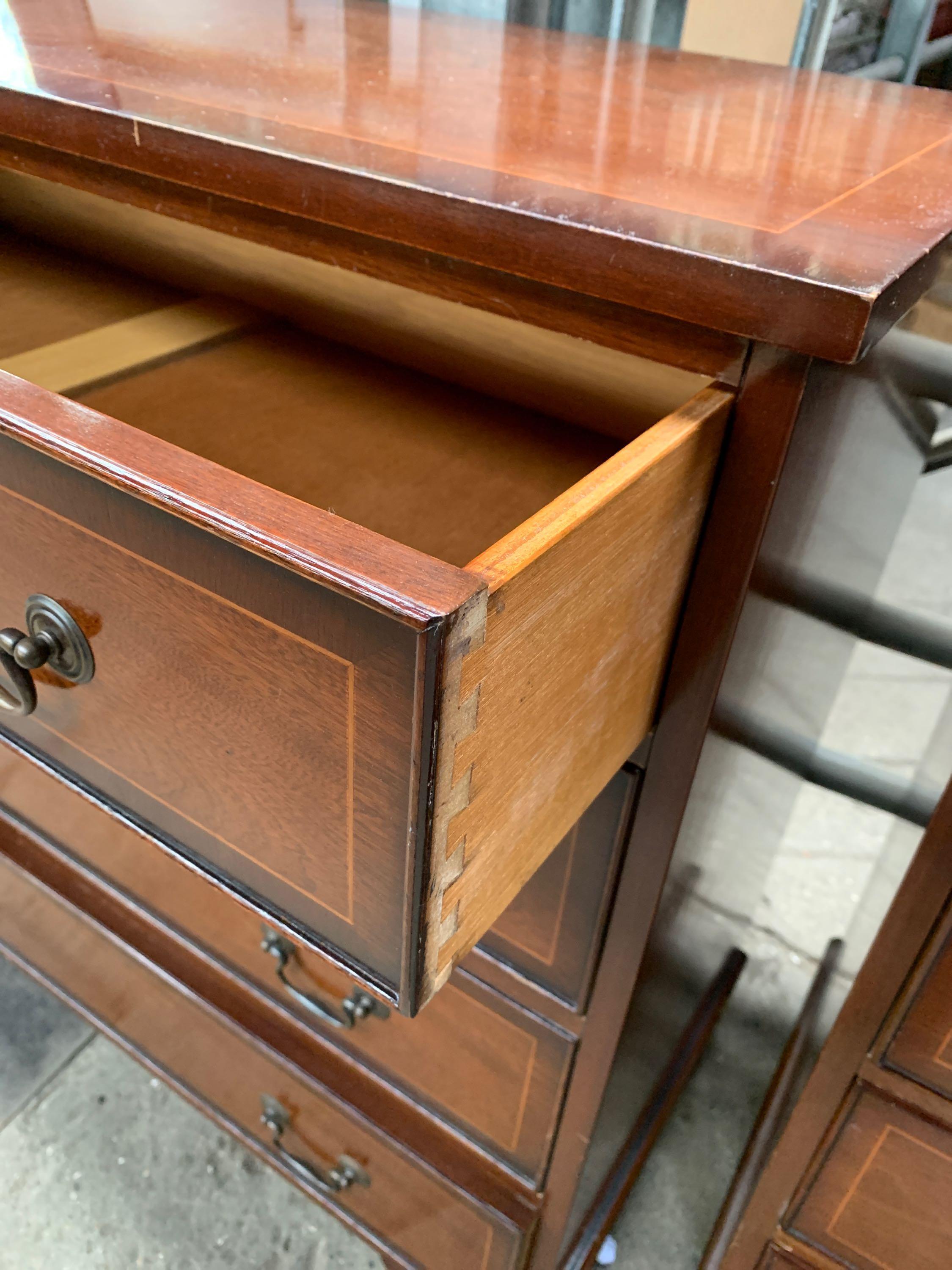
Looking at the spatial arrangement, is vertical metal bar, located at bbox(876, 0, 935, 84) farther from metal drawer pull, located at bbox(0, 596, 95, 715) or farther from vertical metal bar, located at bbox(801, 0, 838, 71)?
metal drawer pull, located at bbox(0, 596, 95, 715)

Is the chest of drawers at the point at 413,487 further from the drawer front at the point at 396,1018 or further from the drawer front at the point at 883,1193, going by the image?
the drawer front at the point at 883,1193

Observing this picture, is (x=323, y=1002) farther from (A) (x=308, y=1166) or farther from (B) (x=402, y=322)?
(B) (x=402, y=322)

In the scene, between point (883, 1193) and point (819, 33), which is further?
point (819, 33)

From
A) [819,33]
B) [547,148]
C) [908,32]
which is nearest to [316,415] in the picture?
[547,148]

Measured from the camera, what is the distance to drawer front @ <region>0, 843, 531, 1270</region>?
26.4 inches

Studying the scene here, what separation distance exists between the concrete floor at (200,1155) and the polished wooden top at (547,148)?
488 mm

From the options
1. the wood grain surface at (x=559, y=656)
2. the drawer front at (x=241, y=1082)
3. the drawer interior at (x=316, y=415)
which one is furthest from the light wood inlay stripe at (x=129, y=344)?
the drawer front at (x=241, y=1082)

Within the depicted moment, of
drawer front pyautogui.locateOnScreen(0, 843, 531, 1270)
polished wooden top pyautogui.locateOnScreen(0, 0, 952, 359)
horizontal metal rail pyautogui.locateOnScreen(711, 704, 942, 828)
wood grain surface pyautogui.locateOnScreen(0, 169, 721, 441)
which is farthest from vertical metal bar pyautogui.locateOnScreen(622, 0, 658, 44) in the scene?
drawer front pyautogui.locateOnScreen(0, 843, 531, 1270)

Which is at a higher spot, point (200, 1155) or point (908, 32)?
point (908, 32)

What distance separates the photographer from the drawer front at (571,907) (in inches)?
19.6

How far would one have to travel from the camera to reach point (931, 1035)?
48cm

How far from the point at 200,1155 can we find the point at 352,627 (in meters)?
0.81

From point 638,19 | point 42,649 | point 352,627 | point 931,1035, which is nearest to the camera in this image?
point 352,627

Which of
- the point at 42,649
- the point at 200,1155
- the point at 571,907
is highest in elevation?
the point at 42,649
